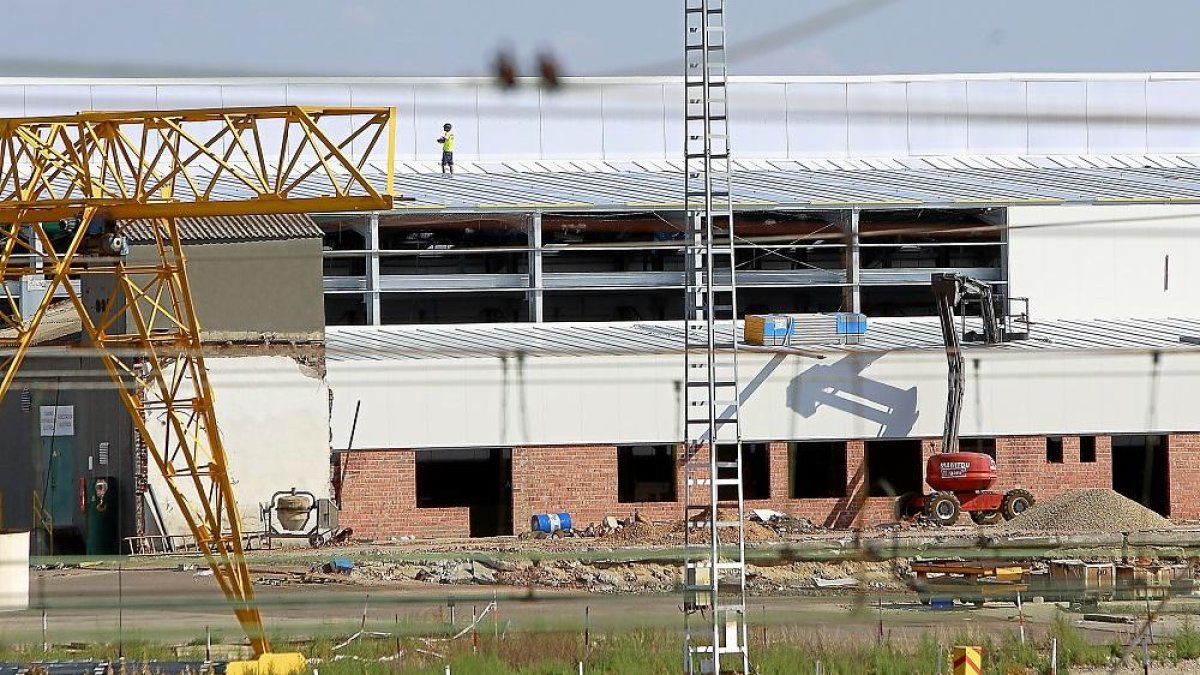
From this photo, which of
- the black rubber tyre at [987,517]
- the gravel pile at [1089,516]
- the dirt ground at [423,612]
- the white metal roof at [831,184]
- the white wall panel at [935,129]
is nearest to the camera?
the dirt ground at [423,612]

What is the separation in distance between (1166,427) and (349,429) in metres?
16.0

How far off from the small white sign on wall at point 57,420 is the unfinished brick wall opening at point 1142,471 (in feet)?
66.5

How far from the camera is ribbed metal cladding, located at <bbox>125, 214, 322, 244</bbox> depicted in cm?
3484

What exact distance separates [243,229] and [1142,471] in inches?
727

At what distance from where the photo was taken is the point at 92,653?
22.4m

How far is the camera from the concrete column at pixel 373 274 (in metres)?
38.2

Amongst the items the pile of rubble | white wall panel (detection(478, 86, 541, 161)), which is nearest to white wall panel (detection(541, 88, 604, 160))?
white wall panel (detection(478, 86, 541, 161))

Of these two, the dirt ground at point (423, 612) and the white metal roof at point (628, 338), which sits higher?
the white metal roof at point (628, 338)

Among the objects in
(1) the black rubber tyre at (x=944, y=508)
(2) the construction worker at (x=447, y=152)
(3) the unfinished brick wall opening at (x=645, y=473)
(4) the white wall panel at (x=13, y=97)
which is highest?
(4) the white wall panel at (x=13, y=97)

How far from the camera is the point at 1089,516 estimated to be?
116ft

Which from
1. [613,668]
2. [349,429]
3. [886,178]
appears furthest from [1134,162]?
[613,668]

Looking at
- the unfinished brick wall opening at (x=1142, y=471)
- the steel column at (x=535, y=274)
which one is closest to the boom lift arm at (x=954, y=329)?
the unfinished brick wall opening at (x=1142, y=471)

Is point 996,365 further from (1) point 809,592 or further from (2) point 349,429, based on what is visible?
(2) point 349,429

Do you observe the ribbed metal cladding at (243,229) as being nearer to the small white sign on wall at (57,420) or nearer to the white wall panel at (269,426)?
the white wall panel at (269,426)
